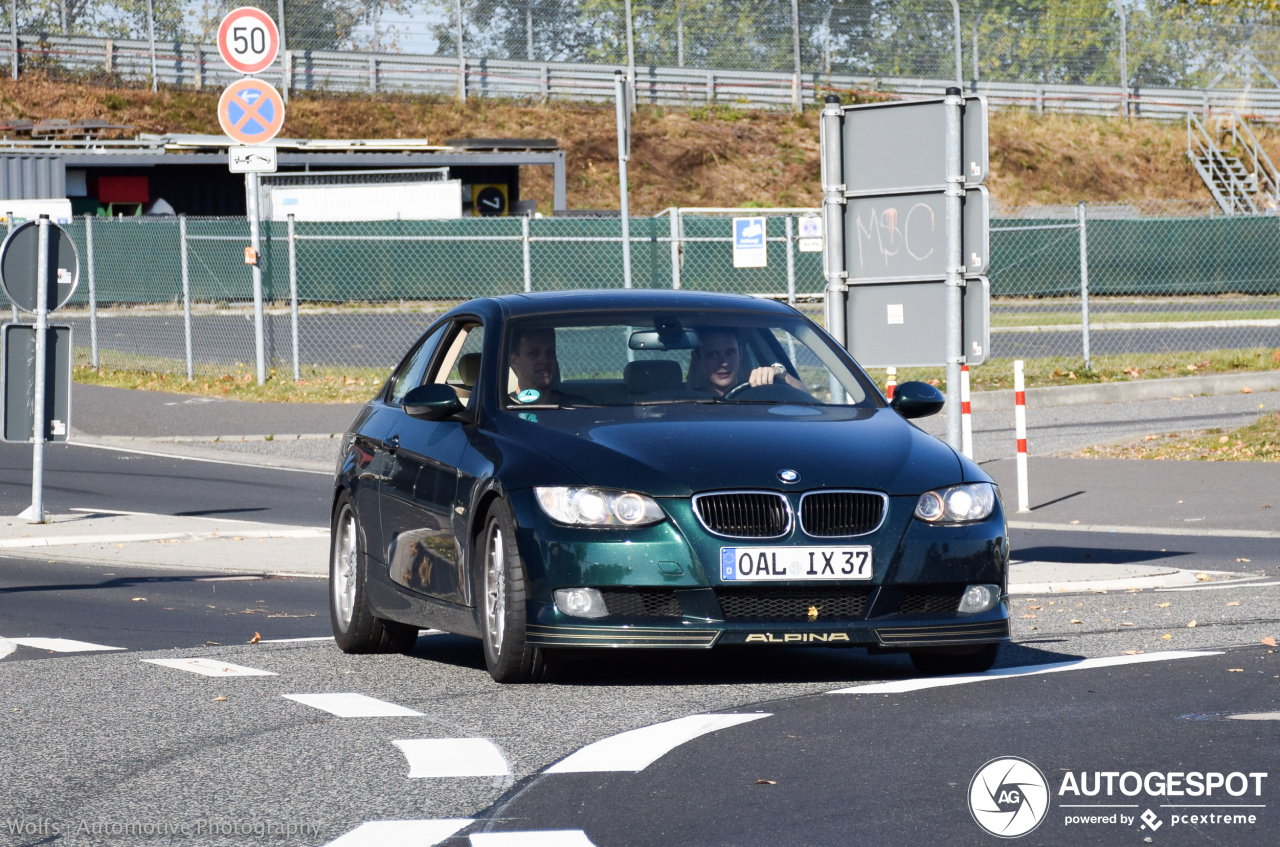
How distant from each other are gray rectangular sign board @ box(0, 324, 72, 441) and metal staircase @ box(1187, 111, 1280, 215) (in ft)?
150

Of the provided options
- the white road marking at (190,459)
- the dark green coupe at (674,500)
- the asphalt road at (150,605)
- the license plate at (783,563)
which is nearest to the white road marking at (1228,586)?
the dark green coupe at (674,500)

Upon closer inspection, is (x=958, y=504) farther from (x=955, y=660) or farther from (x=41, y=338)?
(x=41, y=338)

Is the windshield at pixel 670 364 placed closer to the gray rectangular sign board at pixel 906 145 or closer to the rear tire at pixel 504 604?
the rear tire at pixel 504 604

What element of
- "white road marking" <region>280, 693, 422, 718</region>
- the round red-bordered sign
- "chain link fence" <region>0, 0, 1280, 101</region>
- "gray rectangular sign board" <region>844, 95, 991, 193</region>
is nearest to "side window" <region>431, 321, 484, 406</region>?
"white road marking" <region>280, 693, 422, 718</region>

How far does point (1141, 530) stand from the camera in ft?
44.1

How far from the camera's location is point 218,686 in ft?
25.2

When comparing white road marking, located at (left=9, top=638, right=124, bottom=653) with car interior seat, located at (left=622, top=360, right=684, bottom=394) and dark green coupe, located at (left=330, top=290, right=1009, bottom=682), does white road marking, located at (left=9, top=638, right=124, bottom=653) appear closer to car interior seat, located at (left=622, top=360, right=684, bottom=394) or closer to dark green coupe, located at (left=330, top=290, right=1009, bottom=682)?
dark green coupe, located at (left=330, top=290, right=1009, bottom=682)

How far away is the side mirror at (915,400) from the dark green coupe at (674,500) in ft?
0.04

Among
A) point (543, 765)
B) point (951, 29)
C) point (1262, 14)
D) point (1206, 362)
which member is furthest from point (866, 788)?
point (1262, 14)

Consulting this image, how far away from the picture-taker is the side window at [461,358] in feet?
27.8

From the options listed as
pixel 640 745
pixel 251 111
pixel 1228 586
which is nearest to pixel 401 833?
pixel 640 745

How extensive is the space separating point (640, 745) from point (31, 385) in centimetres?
899

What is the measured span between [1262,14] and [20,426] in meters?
63.0

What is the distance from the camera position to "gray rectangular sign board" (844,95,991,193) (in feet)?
36.9
